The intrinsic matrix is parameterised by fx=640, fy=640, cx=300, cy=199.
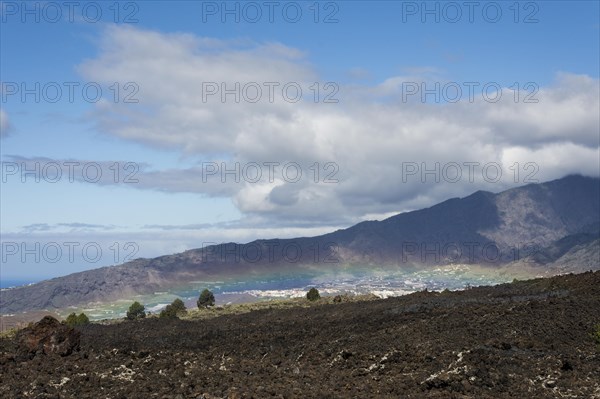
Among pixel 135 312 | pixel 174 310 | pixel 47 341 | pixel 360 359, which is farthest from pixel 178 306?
pixel 360 359

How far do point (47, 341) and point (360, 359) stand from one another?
49.5 ft

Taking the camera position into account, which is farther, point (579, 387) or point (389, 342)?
point (389, 342)

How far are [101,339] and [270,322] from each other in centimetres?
1237

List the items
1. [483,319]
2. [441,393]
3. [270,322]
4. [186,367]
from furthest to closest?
[270,322] → [483,319] → [186,367] → [441,393]

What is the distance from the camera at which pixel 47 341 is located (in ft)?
101

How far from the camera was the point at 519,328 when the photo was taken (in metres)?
31.0

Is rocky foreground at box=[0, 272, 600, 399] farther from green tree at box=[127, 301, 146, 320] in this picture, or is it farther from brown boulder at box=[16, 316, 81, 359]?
green tree at box=[127, 301, 146, 320]

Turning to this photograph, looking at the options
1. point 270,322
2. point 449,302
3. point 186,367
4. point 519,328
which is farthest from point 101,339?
point 519,328

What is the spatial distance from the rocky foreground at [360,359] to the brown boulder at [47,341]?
54 millimetres

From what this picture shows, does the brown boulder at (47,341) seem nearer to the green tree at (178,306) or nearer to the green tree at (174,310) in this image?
the green tree at (174,310)

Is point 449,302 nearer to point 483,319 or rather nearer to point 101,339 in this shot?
point 483,319

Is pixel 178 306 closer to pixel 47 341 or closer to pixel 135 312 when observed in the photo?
pixel 135 312

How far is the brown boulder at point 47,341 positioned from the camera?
100ft

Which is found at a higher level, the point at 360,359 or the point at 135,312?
the point at 360,359
